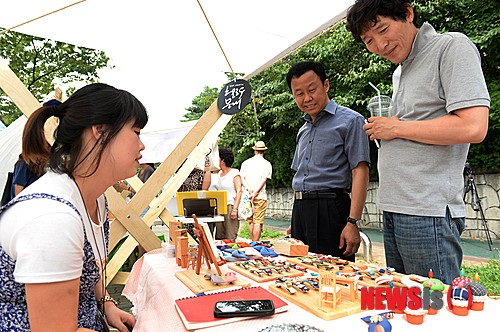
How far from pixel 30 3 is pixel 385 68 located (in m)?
7.61

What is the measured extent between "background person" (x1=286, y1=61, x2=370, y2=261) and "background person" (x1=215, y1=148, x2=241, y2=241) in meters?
2.97

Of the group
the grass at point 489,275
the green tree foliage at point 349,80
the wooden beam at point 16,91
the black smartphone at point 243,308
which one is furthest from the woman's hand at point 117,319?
the green tree foliage at point 349,80

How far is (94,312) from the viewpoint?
3.92 feet

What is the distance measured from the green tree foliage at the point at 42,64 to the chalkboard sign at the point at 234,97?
28.6ft

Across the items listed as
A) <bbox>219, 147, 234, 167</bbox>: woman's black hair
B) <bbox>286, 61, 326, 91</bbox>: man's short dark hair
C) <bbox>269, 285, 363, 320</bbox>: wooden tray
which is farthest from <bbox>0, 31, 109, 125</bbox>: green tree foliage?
<bbox>269, 285, 363, 320</bbox>: wooden tray

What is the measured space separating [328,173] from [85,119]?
1534 mm

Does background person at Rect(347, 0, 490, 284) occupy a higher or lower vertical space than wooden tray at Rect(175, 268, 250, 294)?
higher

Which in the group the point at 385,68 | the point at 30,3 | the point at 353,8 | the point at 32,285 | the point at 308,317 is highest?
the point at 385,68

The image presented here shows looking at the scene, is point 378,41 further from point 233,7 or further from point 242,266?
point 233,7

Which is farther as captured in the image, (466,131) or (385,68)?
(385,68)

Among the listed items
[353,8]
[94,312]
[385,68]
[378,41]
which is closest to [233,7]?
[353,8]

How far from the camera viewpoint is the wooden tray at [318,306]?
91 cm

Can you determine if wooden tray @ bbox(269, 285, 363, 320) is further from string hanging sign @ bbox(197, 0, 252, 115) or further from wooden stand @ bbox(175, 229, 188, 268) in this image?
string hanging sign @ bbox(197, 0, 252, 115)

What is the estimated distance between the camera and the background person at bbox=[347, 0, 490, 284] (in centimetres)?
125
